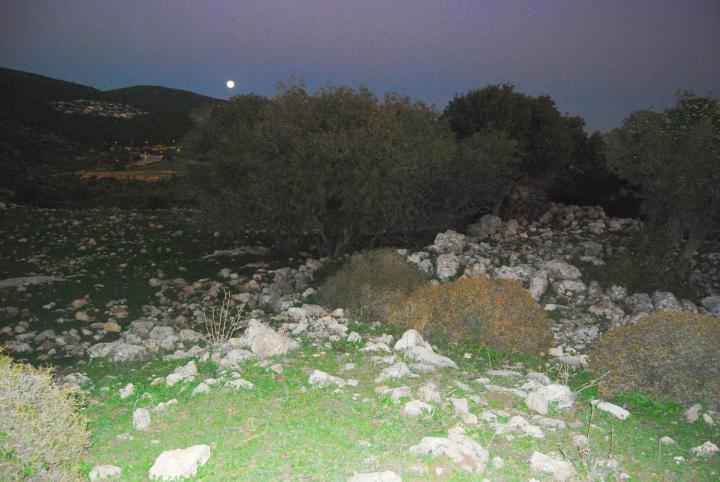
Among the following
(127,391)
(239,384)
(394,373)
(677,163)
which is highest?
(677,163)

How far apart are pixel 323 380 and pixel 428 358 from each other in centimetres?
180

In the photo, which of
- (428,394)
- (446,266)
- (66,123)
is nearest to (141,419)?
(428,394)

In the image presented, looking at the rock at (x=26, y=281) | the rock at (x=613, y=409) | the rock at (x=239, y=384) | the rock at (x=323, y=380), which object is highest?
the rock at (x=613, y=409)

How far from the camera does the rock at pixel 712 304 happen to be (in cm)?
1268

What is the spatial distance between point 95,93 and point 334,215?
70.2 m

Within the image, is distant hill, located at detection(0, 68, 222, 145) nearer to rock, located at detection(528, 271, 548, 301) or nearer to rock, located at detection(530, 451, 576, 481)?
rock, located at detection(528, 271, 548, 301)

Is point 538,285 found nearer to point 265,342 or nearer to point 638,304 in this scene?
point 638,304

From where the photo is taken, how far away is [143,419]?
555 cm

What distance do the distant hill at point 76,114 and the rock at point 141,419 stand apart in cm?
4789

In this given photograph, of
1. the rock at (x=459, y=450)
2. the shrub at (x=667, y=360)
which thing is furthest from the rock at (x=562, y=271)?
the rock at (x=459, y=450)

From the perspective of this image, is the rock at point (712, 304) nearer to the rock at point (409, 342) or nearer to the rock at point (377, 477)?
the rock at point (409, 342)

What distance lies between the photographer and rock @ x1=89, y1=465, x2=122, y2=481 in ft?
15.3

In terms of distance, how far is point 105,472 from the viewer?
186 inches

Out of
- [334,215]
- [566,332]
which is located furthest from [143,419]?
[334,215]
